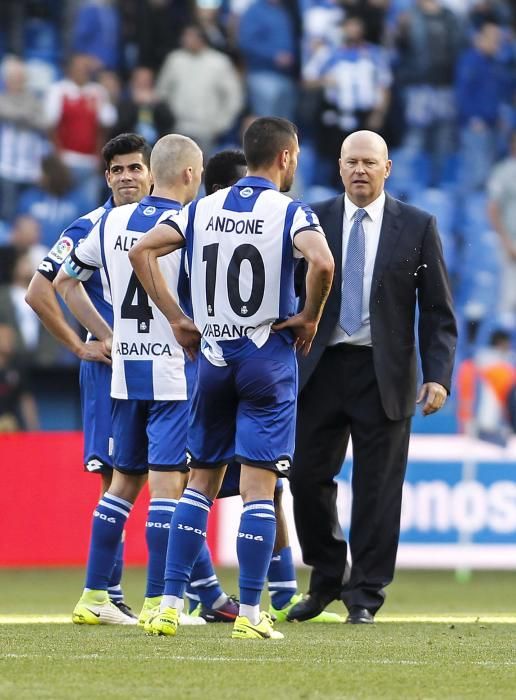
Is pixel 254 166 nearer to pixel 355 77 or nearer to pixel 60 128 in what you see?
pixel 60 128

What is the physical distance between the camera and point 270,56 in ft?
58.3

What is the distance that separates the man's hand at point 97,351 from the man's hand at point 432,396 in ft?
5.10

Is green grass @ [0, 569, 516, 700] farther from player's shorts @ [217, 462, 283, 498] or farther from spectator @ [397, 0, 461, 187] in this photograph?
spectator @ [397, 0, 461, 187]

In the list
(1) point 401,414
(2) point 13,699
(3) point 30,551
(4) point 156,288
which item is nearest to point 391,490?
(1) point 401,414

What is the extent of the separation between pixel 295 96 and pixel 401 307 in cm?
1019

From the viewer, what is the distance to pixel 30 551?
12703mm

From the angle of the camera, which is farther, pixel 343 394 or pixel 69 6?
pixel 69 6

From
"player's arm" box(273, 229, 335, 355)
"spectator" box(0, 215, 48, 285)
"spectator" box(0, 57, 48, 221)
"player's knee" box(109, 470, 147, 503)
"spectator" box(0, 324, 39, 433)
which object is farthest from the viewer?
"spectator" box(0, 57, 48, 221)

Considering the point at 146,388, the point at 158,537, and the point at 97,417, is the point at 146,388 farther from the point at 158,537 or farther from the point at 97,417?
the point at 158,537

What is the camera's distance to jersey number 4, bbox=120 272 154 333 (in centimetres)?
718

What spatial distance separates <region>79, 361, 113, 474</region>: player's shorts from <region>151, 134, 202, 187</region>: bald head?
1100mm

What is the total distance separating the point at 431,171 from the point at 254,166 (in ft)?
39.2

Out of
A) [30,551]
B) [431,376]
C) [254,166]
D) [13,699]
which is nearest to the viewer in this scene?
[13,699]

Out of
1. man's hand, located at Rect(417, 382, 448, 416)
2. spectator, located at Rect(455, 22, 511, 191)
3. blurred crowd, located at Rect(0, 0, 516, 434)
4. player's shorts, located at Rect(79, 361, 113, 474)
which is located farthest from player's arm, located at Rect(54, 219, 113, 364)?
spectator, located at Rect(455, 22, 511, 191)
